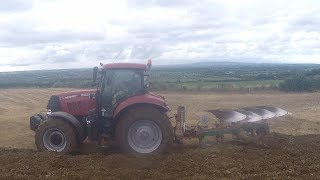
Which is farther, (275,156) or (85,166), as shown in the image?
(275,156)

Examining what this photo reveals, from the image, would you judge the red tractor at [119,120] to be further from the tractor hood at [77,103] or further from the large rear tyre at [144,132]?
Result: the tractor hood at [77,103]

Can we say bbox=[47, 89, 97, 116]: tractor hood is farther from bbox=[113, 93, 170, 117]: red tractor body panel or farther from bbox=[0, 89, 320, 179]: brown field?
bbox=[0, 89, 320, 179]: brown field

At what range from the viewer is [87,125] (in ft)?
34.2

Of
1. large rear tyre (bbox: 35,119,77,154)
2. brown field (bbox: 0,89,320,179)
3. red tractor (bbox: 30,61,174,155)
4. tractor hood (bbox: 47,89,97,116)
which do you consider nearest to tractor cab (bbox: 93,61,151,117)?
red tractor (bbox: 30,61,174,155)

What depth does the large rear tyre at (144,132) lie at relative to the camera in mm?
10055

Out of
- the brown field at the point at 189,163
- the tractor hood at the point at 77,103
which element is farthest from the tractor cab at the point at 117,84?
the brown field at the point at 189,163

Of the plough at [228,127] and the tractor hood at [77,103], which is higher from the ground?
the tractor hood at [77,103]

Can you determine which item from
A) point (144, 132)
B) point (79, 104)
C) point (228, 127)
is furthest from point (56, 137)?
point (228, 127)

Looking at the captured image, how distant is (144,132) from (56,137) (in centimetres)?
200

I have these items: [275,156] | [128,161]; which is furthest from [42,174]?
[275,156]

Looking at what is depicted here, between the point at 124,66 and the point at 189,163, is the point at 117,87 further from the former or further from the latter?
the point at 189,163

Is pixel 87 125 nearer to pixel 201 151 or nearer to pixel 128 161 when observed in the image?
pixel 128 161

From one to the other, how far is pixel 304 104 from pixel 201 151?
17.0 meters

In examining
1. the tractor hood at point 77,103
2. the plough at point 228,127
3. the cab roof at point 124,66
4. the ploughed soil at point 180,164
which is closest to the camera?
the ploughed soil at point 180,164
